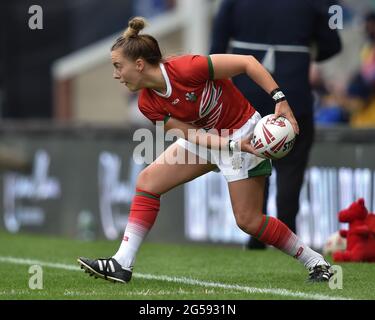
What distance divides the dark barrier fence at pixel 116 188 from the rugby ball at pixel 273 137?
3738 millimetres

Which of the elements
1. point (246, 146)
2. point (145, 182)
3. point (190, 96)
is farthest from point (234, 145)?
point (145, 182)

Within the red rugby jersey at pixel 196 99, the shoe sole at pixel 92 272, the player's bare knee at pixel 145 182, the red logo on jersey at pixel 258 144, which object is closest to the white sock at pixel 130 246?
the shoe sole at pixel 92 272

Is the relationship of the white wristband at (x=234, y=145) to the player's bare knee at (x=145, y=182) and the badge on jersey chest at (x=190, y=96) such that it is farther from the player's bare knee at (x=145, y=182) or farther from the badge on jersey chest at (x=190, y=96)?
the player's bare knee at (x=145, y=182)

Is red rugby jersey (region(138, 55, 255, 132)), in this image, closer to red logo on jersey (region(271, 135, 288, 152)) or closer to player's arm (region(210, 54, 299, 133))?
player's arm (region(210, 54, 299, 133))

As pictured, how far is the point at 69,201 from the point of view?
14297 millimetres

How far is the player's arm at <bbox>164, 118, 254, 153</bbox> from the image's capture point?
715 centimetres

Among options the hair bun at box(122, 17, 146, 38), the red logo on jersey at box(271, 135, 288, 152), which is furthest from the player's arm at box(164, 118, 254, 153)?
the hair bun at box(122, 17, 146, 38)

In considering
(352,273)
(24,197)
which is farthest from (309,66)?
(24,197)

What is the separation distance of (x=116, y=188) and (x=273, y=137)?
22.3ft

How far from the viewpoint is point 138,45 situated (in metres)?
7.26

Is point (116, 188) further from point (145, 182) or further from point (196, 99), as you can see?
point (196, 99)

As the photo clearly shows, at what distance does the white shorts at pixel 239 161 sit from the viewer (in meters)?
7.33

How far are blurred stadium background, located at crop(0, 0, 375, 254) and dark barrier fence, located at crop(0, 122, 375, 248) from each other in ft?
0.04

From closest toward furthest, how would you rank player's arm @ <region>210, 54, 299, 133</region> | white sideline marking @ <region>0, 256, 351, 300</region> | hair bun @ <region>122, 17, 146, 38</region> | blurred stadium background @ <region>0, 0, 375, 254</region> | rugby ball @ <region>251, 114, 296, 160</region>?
white sideline marking @ <region>0, 256, 351, 300</region>
rugby ball @ <region>251, 114, 296, 160</region>
player's arm @ <region>210, 54, 299, 133</region>
hair bun @ <region>122, 17, 146, 38</region>
blurred stadium background @ <region>0, 0, 375, 254</region>
